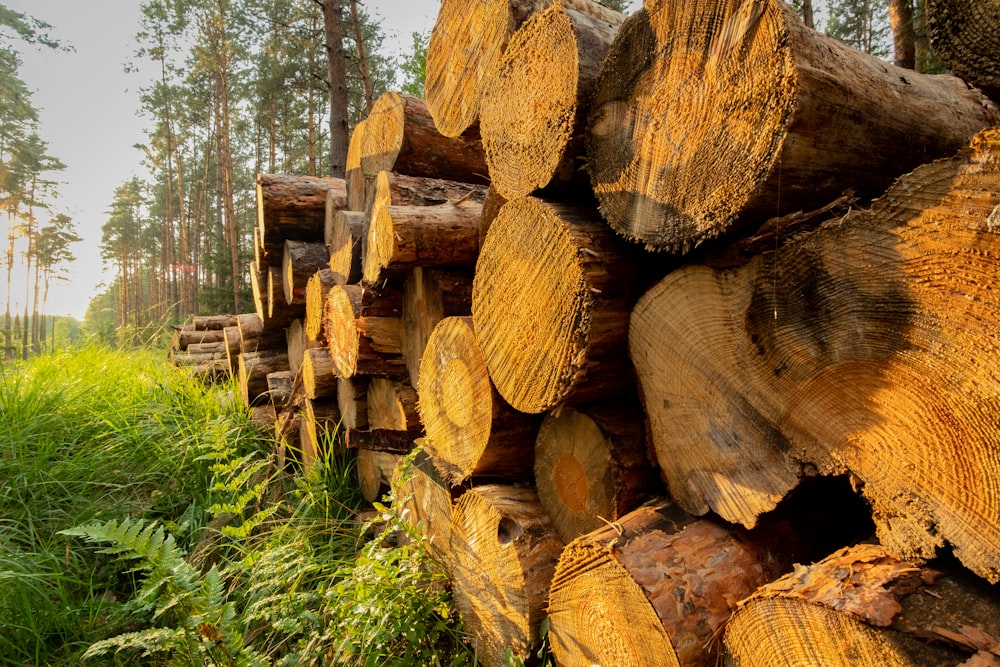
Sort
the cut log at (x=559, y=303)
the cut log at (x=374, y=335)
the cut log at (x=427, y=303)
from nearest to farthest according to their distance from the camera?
the cut log at (x=559, y=303) → the cut log at (x=427, y=303) → the cut log at (x=374, y=335)

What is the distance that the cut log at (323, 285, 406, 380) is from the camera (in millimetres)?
2303

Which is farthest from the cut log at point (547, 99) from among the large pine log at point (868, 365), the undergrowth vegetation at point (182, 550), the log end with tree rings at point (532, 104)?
the undergrowth vegetation at point (182, 550)

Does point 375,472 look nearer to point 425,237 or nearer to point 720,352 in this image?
point 425,237

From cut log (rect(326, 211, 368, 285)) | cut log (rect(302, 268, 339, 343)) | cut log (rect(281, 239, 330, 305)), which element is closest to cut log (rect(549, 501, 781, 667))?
cut log (rect(326, 211, 368, 285))

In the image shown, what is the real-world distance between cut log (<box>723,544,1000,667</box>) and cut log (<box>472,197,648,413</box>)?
0.56 metres

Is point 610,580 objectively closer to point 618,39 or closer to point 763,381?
point 763,381

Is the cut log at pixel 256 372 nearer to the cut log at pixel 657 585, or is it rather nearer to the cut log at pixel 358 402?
the cut log at pixel 358 402

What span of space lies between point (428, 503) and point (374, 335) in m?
0.72

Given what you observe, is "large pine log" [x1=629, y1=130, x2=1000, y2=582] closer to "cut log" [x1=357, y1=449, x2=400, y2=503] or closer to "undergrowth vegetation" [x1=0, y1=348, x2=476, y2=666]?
"undergrowth vegetation" [x1=0, y1=348, x2=476, y2=666]

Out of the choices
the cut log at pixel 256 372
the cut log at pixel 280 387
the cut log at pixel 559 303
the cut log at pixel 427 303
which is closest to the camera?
the cut log at pixel 559 303

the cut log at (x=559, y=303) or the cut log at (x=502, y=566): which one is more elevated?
the cut log at (x=559, y=303)

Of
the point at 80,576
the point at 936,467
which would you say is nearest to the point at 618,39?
the point at 936,467

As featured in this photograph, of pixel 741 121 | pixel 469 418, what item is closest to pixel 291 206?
pixel 469 418

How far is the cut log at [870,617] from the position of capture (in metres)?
0.73
